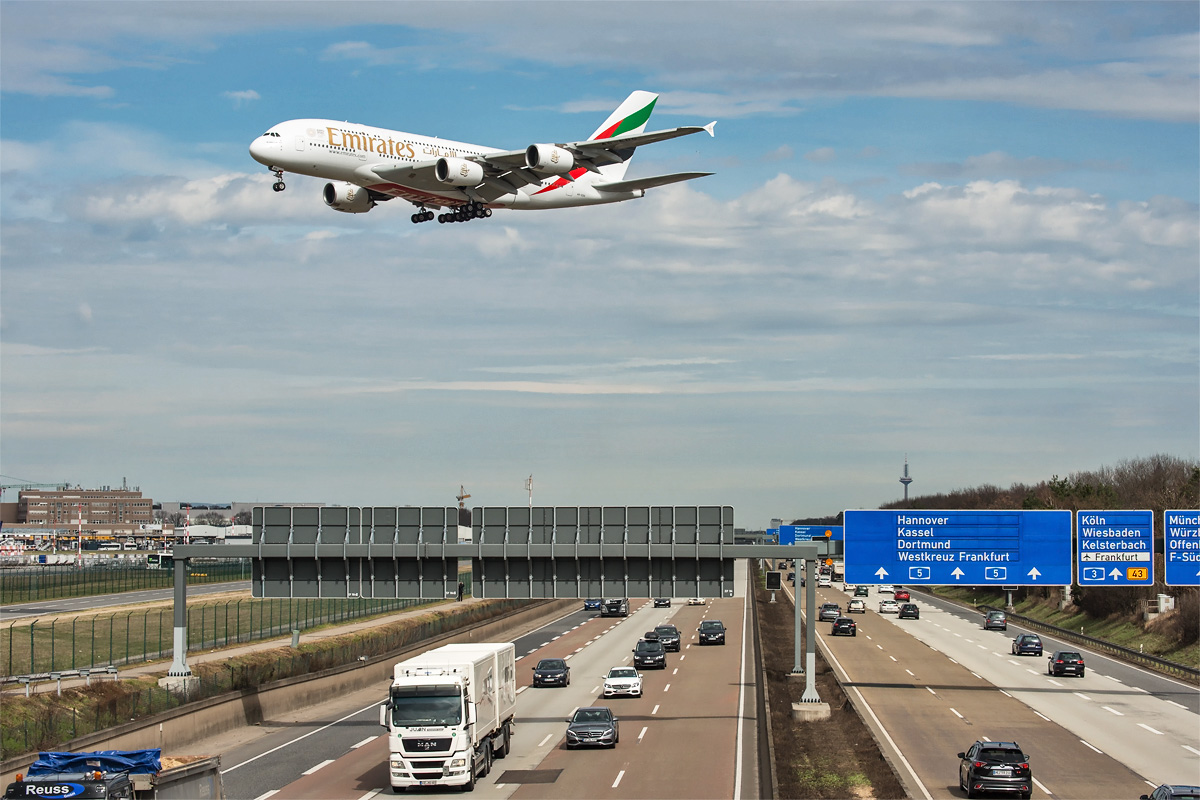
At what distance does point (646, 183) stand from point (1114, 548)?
26.3 metres

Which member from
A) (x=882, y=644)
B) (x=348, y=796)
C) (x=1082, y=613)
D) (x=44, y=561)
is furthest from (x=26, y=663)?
(x=44, y=561)

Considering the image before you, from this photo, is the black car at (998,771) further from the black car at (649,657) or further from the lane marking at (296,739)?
the black car at (649,657)

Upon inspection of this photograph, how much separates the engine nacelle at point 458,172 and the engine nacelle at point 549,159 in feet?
6.88

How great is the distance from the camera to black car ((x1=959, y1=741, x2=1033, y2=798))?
33.1 metres

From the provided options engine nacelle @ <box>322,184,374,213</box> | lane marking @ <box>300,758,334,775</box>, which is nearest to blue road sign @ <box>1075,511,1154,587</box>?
lane marking @ <box>300,758,334,775</box>

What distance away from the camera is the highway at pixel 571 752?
33.9 meters

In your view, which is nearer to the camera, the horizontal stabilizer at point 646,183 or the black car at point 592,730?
the black car at point 592,730

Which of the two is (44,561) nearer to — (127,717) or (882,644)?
(882,644)

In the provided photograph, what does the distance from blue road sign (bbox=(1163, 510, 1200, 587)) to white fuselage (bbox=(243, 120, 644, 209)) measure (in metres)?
31.1

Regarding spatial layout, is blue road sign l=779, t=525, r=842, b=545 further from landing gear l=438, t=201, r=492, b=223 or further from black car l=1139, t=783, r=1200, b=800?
black car l=1139, t=783, r=1200, b=800

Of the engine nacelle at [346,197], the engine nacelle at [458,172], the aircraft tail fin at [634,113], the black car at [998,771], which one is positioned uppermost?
the aircraft tail fin at [634,113]

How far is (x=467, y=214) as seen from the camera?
168 ft

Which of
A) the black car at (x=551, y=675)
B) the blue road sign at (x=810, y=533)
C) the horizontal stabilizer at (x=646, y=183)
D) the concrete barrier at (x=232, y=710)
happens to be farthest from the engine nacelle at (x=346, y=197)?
the black car at (x=551, y=675)

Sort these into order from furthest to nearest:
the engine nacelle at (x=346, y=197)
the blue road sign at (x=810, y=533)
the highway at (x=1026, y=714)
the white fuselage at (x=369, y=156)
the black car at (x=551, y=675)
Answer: the black car at (x=551, y=675), the blue road sign at (x=810, y=533), the engine nacelle at (x=346, y=197), the white fuselage at (x=369, y=156), the highway at (x=1026, y=714)
